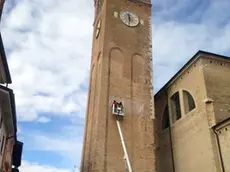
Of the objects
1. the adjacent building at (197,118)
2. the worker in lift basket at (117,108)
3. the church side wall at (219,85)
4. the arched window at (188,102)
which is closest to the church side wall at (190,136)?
the adjacent building at (197,118)

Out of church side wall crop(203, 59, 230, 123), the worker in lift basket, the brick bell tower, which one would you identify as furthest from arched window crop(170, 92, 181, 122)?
the worker in lift basket

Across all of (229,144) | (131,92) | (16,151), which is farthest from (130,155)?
(16,151)

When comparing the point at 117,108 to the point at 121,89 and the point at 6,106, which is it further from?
the point at 6,106

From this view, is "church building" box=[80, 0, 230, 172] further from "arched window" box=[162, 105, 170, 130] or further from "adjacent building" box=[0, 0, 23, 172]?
"adjacent building" box=[0, 0, 23, 172]

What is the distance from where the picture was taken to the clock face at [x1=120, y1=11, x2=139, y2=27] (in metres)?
19.9

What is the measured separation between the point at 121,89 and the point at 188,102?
155 inches

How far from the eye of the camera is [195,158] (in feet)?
49.7

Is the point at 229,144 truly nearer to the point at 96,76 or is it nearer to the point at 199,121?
the point at 199,121

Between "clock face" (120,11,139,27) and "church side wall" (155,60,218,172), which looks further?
"clock face" (120,11,139,27)

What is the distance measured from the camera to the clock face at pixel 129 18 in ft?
65.4

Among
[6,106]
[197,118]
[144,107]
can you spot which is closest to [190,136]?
[197,118]

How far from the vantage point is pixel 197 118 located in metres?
15.7

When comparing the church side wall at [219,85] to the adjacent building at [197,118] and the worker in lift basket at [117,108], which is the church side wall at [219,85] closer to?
the adjacent building at [197,118]

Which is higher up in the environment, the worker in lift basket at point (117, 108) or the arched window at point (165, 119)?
the arched window at point (165, 119)
